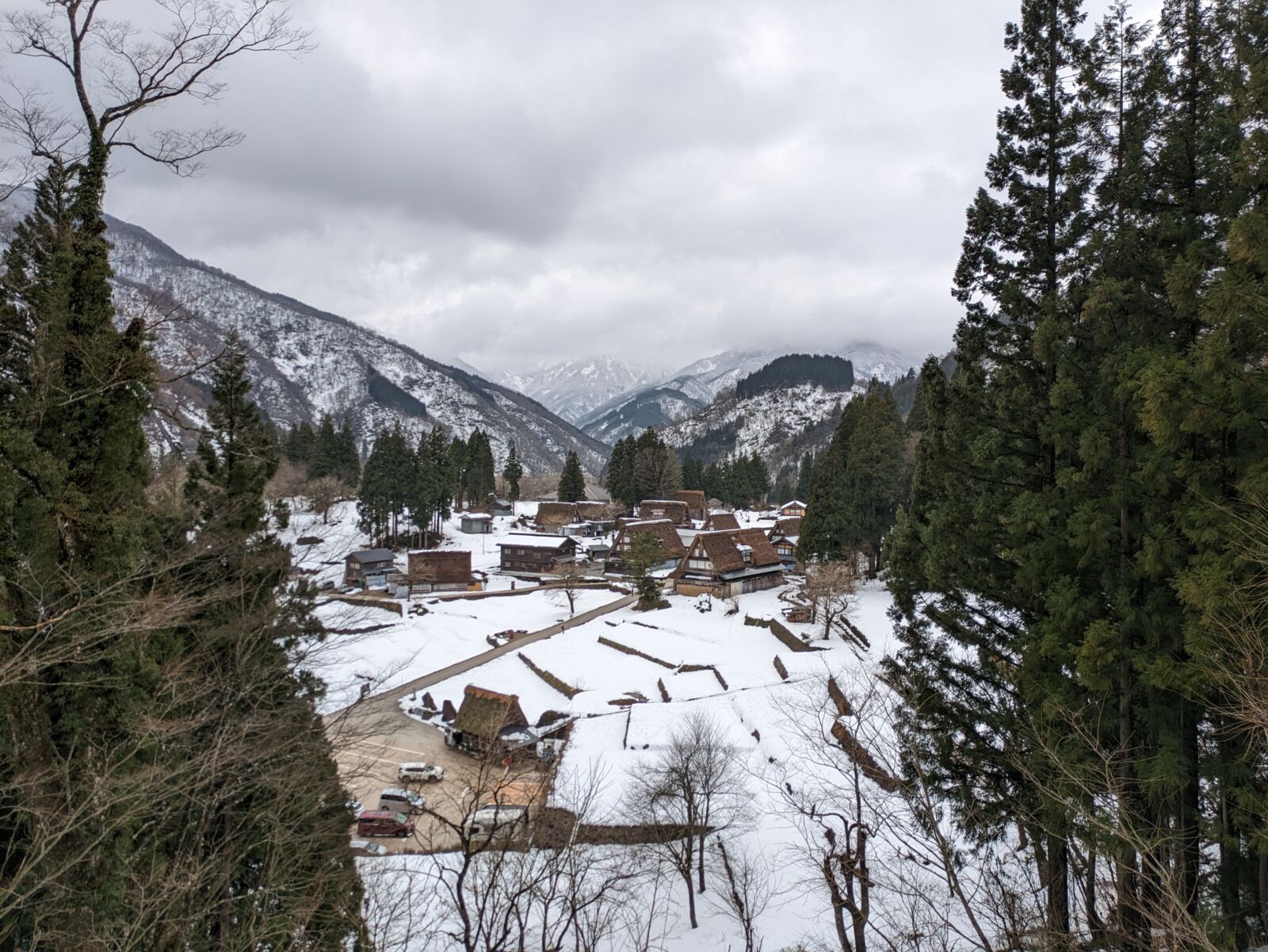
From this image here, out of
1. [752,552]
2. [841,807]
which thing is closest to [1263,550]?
[841,807]

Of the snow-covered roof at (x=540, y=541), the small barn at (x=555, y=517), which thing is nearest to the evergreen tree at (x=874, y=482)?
the snow-covered roof at (x=540, y=541)

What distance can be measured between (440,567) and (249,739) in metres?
36.4

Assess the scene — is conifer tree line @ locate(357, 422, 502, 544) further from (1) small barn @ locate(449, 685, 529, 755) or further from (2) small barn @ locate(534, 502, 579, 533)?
(1) small barn @ locate(449, 685, 529, 755)

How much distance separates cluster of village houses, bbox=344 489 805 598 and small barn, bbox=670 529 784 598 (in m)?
0.06

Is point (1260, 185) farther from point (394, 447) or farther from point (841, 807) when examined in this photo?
point (394, 447)

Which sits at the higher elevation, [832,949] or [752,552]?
[752,552]

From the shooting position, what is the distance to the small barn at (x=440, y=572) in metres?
42.9

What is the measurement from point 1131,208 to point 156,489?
1995 cm

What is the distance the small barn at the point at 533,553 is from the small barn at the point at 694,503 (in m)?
19.9

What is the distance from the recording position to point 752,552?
4119 centimetres

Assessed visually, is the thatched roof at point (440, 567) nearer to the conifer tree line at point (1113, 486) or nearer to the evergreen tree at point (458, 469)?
the evergreen tree at point (458, 469)

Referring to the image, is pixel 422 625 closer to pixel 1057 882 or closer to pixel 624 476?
pixel 1057 882

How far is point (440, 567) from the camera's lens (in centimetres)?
4366

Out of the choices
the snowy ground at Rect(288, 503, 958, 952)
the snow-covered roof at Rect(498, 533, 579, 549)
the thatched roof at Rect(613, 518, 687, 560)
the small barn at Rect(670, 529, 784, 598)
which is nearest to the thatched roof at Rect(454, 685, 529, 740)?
the snowy ground at Rect(288, 503, 958, 952)
